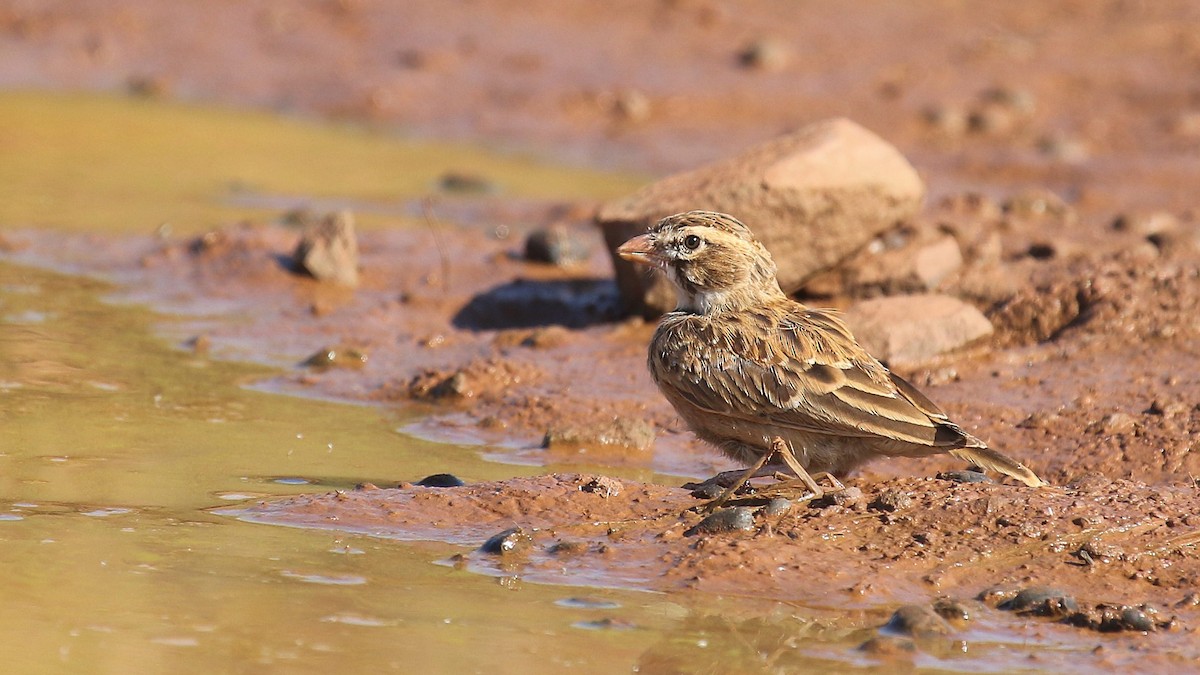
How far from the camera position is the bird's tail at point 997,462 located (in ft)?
21.8

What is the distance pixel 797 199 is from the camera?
9.48 meters

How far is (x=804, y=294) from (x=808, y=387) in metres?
3.78

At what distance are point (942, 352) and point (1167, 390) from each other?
122cm

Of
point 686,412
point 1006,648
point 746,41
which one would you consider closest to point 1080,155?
point 746,41

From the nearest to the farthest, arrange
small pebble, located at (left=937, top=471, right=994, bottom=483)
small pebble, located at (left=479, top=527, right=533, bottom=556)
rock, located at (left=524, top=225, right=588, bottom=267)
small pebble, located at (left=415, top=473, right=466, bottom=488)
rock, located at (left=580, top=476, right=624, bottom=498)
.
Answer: small pebble, located at (left=479, top=527, right=533, bottom=556) → rock, located at (left=580, top=476, right=624, bottom=498) → small pebble, located at (left=937, top=471, right=994, bottom=483) → small pebble, located at (left=415, top=473, right=466, bottom=488) → rock, located at (left=524, top=225, right=588, bottom=267)

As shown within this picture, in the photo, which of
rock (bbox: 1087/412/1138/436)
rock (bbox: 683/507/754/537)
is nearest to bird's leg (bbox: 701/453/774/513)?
rock (bbox: 683/507/754/537)

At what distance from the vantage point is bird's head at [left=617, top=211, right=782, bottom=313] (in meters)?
7.34

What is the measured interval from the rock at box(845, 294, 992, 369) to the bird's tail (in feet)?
7.60

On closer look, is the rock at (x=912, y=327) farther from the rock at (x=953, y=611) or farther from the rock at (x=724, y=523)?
the rock at (x=953, y=611)

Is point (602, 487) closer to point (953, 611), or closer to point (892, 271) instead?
point (953, 611)

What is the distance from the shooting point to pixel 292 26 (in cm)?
1916

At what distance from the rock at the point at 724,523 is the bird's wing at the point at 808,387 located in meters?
0.51

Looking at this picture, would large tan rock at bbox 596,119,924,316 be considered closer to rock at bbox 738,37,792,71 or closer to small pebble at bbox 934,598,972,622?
small pebble at bbox 934,598,972,622

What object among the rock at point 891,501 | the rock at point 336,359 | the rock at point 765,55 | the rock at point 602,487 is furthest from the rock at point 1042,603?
the rock at point 765,55
